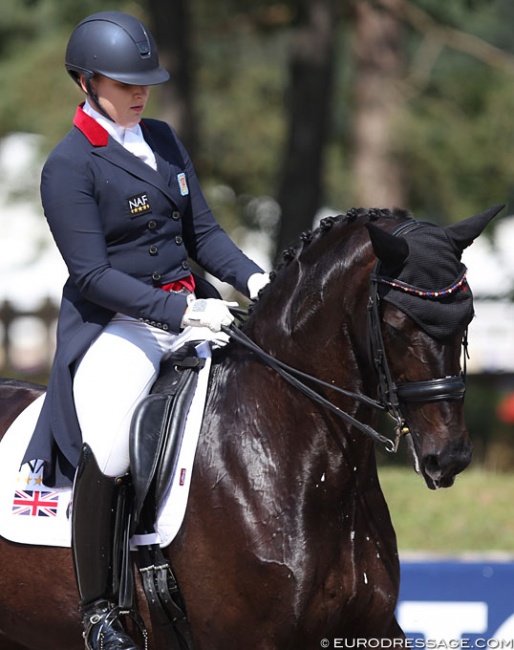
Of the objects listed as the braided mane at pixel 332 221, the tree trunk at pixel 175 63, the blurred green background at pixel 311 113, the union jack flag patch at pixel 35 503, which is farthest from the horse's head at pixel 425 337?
the tree trunk at pixel 175 63

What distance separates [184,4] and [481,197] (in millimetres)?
6648

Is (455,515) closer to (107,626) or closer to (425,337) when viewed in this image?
(107,626)

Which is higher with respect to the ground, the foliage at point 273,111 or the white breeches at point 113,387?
the foliage at point 273,111

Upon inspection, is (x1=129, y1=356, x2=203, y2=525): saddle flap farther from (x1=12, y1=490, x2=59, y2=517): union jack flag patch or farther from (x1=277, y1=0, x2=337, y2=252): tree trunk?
(x1=277, y1=0, x2=337, y2=252): tree trunk

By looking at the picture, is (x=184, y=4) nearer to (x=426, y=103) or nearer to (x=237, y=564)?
(x=426, y=103)

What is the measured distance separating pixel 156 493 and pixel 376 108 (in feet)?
48.3

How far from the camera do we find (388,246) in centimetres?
338

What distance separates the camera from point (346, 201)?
18.2 metres

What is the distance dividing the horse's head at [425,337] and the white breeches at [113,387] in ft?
2.30

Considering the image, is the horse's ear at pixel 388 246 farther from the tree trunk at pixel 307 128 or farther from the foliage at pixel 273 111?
the foliage at pixel 273 111

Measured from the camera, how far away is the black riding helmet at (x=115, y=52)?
3797 mm

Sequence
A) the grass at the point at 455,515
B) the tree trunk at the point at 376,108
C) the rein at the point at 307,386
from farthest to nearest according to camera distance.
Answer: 1. the tree trunk at the point at 376,108
2. the grass at the point at 455,515
3. the rein at the point at 307,386

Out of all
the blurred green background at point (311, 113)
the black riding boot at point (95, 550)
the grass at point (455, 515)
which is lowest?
the grass at point (455, 515)

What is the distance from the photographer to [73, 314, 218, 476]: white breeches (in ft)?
12.5
